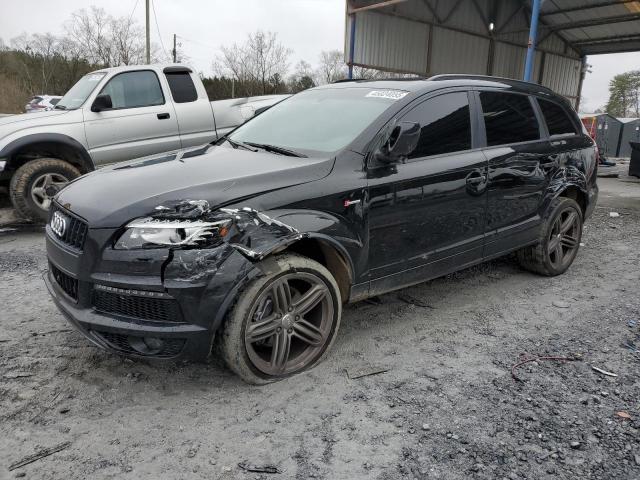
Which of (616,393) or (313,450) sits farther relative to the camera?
(616,393)

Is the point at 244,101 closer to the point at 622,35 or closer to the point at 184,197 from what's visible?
the point at 184,197

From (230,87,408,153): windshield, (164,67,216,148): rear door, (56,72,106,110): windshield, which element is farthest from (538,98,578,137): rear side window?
(56,72,106,110): windshield

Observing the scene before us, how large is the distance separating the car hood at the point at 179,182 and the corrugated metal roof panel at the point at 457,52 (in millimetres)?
18304

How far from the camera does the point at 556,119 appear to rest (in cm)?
483

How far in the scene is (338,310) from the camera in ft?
10.5

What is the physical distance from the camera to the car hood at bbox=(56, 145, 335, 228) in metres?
2.69

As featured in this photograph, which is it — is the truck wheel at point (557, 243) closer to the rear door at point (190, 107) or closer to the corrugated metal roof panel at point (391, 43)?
the rear door at point (190, 107)

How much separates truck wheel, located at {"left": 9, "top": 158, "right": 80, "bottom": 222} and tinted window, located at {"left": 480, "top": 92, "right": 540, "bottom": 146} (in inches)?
192

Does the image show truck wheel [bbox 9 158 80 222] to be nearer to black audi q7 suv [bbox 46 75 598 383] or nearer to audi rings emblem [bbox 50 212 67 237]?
black audi q7 suv [bbox 46 75 598 383]

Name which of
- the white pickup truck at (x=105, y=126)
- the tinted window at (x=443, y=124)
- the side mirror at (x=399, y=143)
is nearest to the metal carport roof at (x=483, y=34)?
the white pickup truck at (x=105, y=126)

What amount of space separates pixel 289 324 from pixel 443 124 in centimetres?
189

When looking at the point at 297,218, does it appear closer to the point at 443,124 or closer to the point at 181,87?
the point at 443,124

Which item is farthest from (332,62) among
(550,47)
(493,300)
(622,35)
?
(493,300)

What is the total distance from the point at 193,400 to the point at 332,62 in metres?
50.1
